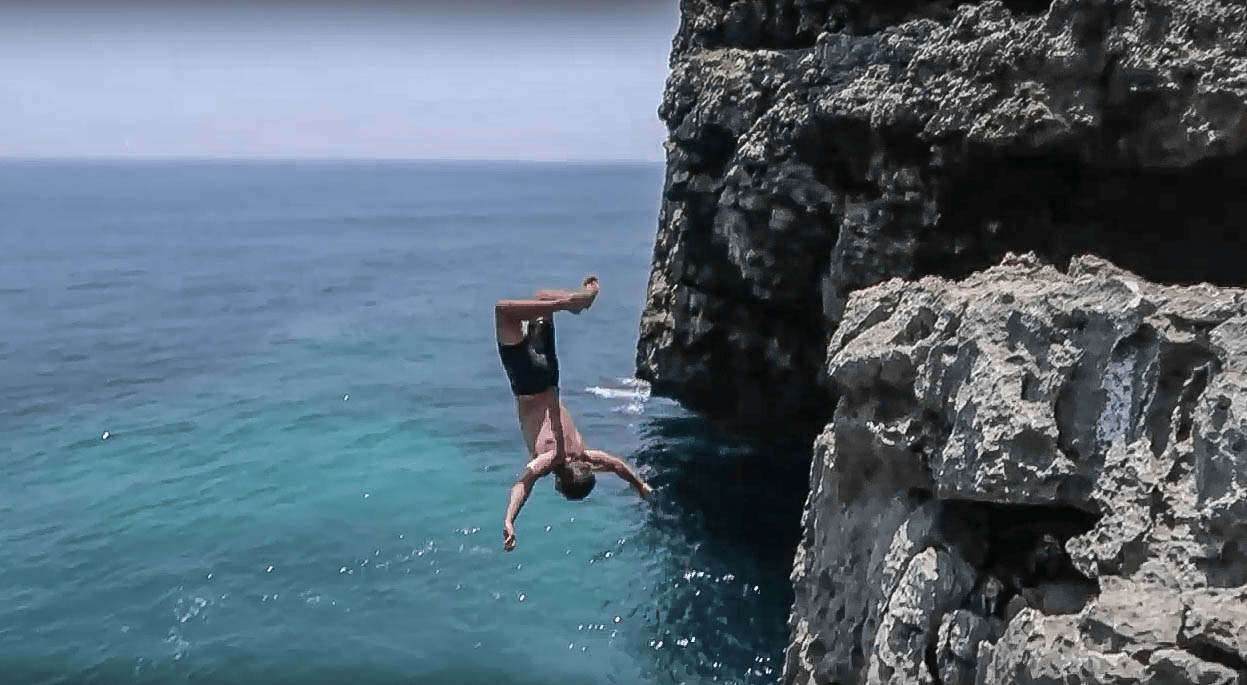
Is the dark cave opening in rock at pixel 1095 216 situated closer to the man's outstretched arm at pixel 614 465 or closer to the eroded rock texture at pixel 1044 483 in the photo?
the eroded rock texture at pixel 1044 483

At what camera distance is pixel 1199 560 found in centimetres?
570

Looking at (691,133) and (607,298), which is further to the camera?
(607,298)

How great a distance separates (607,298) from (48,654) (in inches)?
1317

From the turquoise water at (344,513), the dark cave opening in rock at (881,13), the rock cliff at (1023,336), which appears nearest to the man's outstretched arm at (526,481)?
the rock cliff at (1023,336)

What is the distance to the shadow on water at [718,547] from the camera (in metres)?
15.0

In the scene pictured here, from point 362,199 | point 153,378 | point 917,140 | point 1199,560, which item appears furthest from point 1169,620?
point 362,199

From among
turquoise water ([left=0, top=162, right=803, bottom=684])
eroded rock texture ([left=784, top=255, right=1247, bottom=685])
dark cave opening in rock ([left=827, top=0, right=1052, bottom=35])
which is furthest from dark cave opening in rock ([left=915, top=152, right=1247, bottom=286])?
turquoise water ([left=0, top=162, right=803, bottom=684])

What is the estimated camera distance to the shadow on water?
Answer: 49.1 ft

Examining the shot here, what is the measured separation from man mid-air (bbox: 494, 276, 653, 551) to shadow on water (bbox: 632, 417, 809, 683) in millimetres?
6711

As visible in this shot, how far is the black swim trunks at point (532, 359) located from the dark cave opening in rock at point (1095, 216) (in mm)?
5550

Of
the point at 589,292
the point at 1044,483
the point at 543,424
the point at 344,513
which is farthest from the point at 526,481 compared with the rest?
the point at 344,513

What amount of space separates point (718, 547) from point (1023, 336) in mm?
12580

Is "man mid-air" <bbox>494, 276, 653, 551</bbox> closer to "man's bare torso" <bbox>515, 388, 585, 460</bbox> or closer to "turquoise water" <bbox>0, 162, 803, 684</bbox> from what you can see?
"man's bare torso" <bbox>515, 388, 585, 460</bbox>

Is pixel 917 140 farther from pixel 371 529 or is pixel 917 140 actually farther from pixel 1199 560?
pixel 371 529
